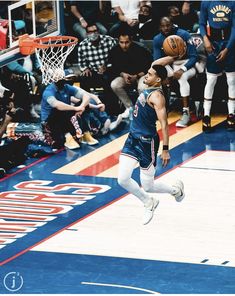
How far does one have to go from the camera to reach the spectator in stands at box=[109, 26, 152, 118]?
18.4 meters

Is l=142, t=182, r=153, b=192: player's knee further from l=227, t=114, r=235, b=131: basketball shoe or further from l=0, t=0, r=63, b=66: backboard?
l=227, t=114, r=235, b=131: basketball shoe

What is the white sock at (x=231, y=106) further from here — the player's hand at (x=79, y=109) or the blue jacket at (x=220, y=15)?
the player's hand at (x=79, y=109)

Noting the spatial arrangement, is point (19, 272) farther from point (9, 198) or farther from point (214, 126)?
point (214, 126)

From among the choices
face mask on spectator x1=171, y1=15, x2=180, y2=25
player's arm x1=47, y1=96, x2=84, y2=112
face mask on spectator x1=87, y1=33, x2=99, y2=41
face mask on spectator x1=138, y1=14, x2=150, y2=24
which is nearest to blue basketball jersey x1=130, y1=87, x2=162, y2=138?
player's arm x1=47, y1=96, x2=84, y2=112

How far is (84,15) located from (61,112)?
3758mm

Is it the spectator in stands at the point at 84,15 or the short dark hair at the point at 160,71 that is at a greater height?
the short dark hair at the point at 160,71

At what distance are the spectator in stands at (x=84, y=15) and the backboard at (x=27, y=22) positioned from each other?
70.6 inches

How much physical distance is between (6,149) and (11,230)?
2.99 m

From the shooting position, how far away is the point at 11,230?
1348 centimetres

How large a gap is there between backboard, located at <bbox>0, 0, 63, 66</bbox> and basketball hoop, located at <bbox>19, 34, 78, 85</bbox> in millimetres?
181

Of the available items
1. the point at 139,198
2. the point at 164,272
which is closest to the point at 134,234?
the point at 139,198

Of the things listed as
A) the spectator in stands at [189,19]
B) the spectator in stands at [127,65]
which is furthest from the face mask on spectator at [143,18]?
the spectator in stands at [127,65]

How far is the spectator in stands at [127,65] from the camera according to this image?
18.4 m

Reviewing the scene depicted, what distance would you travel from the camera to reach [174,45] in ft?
53.8
